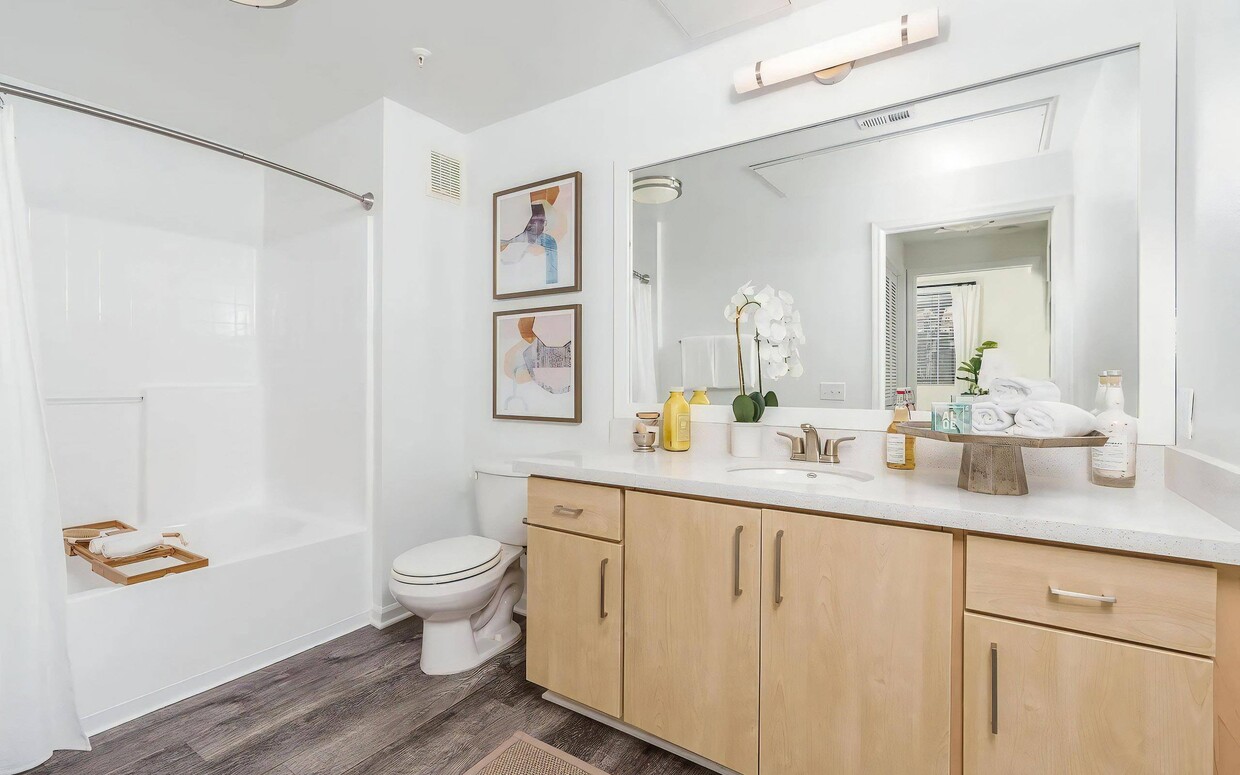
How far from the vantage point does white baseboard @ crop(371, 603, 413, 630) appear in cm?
244

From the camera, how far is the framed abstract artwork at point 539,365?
7.89 feet

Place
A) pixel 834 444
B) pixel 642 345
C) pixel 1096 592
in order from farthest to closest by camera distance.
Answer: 1. pixel 642 345
2. pixel 834 444
3. pixel 1096 592

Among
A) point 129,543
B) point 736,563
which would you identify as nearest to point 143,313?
point 129,543

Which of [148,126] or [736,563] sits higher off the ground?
[148,126]

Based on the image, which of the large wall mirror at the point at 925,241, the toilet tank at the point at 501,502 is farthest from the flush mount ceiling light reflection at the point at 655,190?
the toilet tank at the point at 501,502

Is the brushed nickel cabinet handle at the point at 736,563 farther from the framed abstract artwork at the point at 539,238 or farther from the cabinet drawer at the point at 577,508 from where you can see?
the framed abstract artwork at the point at 539,238

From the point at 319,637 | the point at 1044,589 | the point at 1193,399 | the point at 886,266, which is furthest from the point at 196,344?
the point at 1193,399

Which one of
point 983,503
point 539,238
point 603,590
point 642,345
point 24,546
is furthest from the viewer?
point 539,238

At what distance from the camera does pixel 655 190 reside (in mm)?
2201

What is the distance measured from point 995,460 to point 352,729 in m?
1.99

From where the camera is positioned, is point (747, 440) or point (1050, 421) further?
point (747, 440)

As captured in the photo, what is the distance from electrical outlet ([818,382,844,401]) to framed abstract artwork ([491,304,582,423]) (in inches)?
40.5

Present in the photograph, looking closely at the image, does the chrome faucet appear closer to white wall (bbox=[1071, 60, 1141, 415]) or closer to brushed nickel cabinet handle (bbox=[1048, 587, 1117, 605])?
white wall (bbox=[1071, 60, 1141, 415])

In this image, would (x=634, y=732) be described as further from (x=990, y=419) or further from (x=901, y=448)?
(x=990, y=419)
